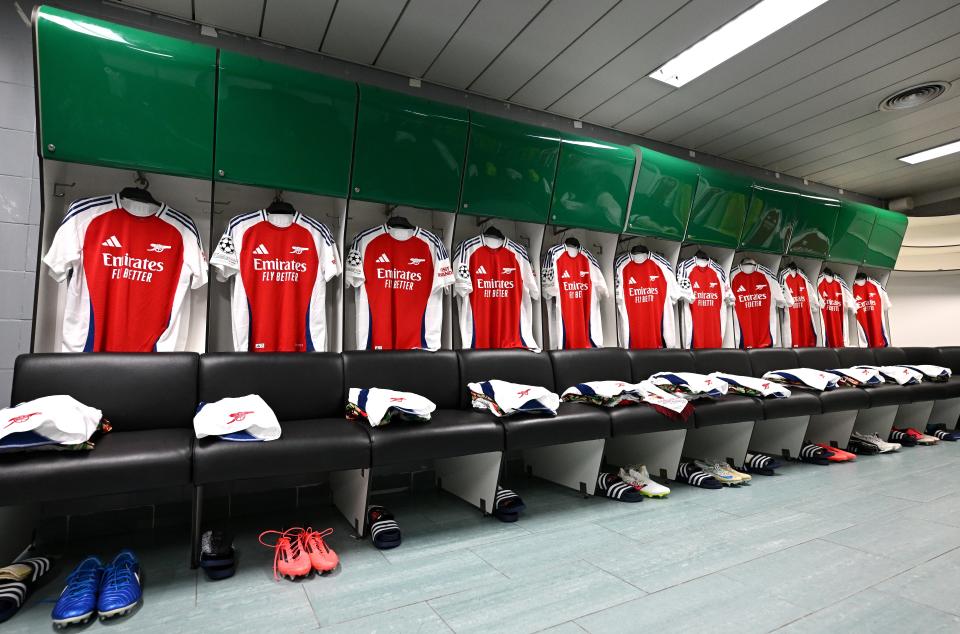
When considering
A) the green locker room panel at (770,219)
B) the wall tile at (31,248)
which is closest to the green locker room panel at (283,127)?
the wall tile at (31,248)

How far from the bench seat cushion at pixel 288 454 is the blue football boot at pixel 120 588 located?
1.03 ft

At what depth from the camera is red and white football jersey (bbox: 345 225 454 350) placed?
2.66 metres

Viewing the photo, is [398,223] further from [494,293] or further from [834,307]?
[834,307]

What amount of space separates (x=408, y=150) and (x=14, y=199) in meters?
1.85

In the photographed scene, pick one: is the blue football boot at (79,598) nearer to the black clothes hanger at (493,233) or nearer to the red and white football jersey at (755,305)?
the black clothes hanger at (493,233)

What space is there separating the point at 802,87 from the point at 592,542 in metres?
3.48

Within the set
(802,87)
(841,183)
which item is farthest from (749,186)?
(841,183)

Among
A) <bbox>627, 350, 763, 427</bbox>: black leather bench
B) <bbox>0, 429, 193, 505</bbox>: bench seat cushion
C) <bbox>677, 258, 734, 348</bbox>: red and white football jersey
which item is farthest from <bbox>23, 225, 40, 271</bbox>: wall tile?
<bbox>677, 258, 734, 348</bbox>: red and white football jersey

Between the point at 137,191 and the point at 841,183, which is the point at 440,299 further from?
the point at 841,183

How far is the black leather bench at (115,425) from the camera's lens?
1305 millimetres

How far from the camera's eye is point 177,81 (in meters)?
2.11

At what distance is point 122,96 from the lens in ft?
6.69

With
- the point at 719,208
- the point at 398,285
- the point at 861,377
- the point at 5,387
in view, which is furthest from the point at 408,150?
the point at 861,377

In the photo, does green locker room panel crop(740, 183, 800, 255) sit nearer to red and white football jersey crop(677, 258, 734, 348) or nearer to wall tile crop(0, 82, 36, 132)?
red and white football jersey crop(677, 258, 734, 348)
